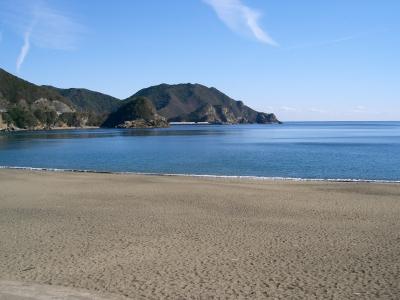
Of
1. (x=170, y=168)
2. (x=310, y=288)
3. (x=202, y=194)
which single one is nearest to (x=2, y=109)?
(x=170, y=168)

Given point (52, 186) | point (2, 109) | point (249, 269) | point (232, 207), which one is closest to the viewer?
point (249, 269)

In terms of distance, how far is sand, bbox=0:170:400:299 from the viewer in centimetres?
922

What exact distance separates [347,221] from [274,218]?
2.54 metres

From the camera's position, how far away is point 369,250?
11.8 meters

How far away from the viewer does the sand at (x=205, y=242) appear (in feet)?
30.2

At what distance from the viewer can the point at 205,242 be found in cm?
1264

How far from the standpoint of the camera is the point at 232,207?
18328 millimetres

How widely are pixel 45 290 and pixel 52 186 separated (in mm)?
17147

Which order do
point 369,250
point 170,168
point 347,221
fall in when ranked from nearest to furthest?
point 369,250 → point 347,221 → point 170,168

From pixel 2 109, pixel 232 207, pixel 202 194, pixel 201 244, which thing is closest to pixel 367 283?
pixel 201 244

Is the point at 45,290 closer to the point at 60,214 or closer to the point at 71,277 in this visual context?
the point at 71,277

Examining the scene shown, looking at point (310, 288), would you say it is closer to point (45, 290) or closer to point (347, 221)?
point (45, 290)

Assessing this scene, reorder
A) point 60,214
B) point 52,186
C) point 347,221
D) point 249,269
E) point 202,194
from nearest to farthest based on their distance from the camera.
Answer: point 249,269, point 347,221, point 60,214, point 202,194, point 52,186

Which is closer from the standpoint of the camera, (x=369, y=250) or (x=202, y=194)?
(x=369, y=250)
